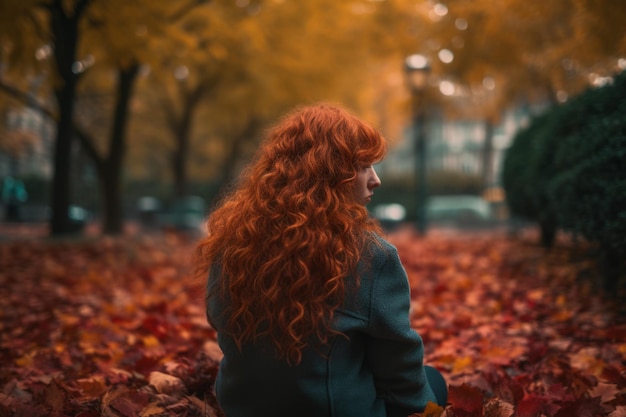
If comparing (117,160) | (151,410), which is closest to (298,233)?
(151,410)

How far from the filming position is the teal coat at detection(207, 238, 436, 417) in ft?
6.65

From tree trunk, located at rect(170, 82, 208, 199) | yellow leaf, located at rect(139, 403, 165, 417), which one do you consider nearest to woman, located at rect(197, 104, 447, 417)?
yellow leaf, located at rect(139, 403, 165, 417)

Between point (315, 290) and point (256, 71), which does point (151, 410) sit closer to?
point (315, 290)

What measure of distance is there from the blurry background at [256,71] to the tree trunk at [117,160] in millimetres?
31

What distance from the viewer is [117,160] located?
44.4ft

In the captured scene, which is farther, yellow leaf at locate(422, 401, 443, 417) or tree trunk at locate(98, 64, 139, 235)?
tree trunk at locate(98, 64, 139, 235)

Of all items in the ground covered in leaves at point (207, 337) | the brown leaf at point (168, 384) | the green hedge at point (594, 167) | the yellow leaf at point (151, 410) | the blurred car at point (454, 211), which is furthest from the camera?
the blurred car at point (454, 211)

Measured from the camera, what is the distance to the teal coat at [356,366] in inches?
79.8

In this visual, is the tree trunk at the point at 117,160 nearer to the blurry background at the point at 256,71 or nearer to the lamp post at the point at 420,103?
the blurry background at the point at 256,71

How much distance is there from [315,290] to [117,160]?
40.5 ft

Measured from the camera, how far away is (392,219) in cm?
2234

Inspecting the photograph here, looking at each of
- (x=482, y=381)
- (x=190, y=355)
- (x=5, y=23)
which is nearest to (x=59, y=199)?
(x=5, y=23)

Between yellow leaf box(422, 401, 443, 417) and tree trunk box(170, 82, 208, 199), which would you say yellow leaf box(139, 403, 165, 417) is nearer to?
yellow leaf box(422, 401, 443, 417)

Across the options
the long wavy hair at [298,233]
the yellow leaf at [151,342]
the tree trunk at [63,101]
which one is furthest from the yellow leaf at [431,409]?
the tree trunk at [63,101]
